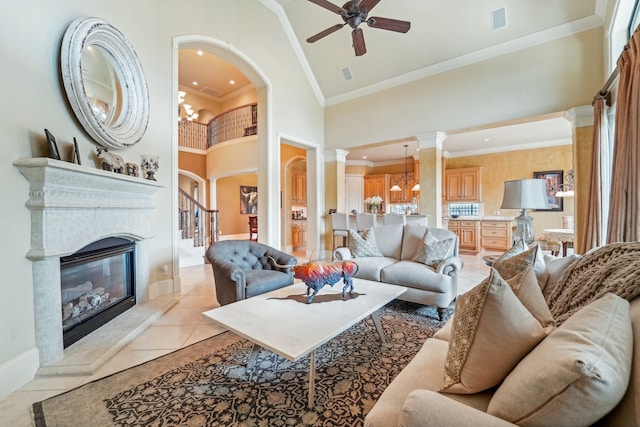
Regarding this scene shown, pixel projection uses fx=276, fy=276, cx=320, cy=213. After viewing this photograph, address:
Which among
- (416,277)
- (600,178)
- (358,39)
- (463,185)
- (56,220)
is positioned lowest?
(416,277)

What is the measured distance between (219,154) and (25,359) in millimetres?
6651

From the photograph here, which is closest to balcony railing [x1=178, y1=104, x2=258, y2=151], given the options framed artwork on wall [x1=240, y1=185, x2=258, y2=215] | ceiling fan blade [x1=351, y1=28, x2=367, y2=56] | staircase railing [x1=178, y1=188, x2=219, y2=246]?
framed artwork on wall [x1=240, y1=185, x2=258, y2=215]

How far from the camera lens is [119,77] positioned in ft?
9.65

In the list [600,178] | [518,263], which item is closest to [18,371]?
[518,263]

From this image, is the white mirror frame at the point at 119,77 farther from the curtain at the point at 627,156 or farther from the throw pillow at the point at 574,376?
the curtain at the point at 627,156

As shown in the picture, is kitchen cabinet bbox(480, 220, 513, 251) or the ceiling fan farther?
kitchen cabinet bbox(480, 220, 513, 251)

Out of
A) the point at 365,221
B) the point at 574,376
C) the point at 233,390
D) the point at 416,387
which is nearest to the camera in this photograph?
the point at 574,376

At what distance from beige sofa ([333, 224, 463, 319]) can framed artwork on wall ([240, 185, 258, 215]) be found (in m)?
7.55

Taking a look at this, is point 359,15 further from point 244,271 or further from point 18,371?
point 18,371

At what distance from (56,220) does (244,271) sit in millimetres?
1612

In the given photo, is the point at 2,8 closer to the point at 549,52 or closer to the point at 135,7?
the point at 135,7

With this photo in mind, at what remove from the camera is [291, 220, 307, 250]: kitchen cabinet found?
26.5 ft

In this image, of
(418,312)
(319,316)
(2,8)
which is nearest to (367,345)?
(319,316)

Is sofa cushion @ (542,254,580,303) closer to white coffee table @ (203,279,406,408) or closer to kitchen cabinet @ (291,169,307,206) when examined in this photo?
white coffee table @ (203,279,406,408)
